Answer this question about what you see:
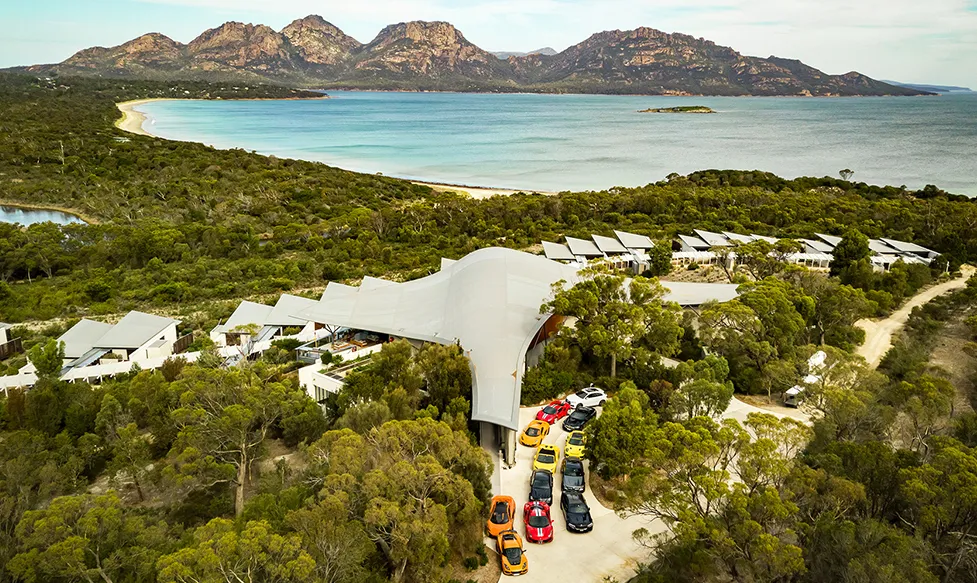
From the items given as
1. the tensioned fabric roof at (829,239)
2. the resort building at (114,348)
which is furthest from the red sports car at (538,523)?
the tensioned fabric roof at (829,239)

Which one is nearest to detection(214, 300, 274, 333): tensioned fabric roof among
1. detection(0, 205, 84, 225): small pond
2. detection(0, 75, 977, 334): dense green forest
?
detection(0, 75, 977, 334): dense green forest

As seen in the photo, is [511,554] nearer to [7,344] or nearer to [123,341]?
[123,341]

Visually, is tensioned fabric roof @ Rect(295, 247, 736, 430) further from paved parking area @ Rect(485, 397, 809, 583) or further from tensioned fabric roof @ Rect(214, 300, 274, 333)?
tensioned fabric roof @ Rect(214, 300, 274, 333)

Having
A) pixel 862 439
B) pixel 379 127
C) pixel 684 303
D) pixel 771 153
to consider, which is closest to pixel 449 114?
pixel 379 127

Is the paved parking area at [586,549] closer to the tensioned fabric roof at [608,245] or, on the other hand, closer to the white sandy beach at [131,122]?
the tensioned fabric roof at [608,245]

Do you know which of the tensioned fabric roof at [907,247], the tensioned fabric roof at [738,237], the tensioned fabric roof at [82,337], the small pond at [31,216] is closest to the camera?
the tensioned fabric roof at [82,337]

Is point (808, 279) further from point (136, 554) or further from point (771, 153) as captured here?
point (771, 153)

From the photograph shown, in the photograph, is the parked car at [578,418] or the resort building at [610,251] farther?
the resort building at [610,251]

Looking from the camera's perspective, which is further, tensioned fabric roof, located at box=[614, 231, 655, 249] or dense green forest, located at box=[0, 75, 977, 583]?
tensioned fabric roof, located at box=[614, 231, 655, 249]
